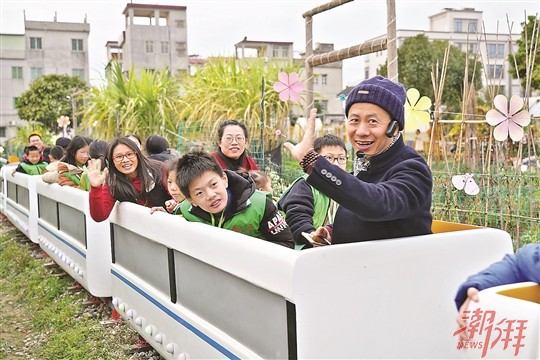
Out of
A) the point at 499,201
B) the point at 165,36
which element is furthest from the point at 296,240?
the point at 165,36

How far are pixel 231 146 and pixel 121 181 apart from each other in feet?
2.60

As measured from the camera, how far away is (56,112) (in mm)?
30766

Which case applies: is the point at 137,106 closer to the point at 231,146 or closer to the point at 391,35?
the point at 231,146

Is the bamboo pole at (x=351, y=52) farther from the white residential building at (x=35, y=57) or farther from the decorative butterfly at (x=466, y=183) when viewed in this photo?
the white residential building at (x=35, y=57)

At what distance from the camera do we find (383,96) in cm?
201

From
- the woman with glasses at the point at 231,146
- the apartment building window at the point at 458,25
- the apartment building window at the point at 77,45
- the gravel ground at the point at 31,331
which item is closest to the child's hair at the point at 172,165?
the woman with glasses at the point at 231,146

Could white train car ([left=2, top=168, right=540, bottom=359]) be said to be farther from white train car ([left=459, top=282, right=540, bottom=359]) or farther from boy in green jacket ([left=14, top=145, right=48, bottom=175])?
boy in green jacket ([left=14, top=145, right=48, bottom=175])

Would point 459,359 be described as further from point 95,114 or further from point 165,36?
point 165,36

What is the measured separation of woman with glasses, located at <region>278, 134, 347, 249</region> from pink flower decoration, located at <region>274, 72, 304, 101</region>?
100 inches

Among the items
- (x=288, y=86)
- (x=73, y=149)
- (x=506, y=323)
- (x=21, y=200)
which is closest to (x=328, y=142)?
(x=506, y=323)

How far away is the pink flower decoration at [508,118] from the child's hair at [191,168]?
2.21m

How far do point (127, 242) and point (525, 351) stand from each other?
A: 2782mm

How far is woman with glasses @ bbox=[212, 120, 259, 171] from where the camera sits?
170 inches

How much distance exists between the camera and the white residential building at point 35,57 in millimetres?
39812
